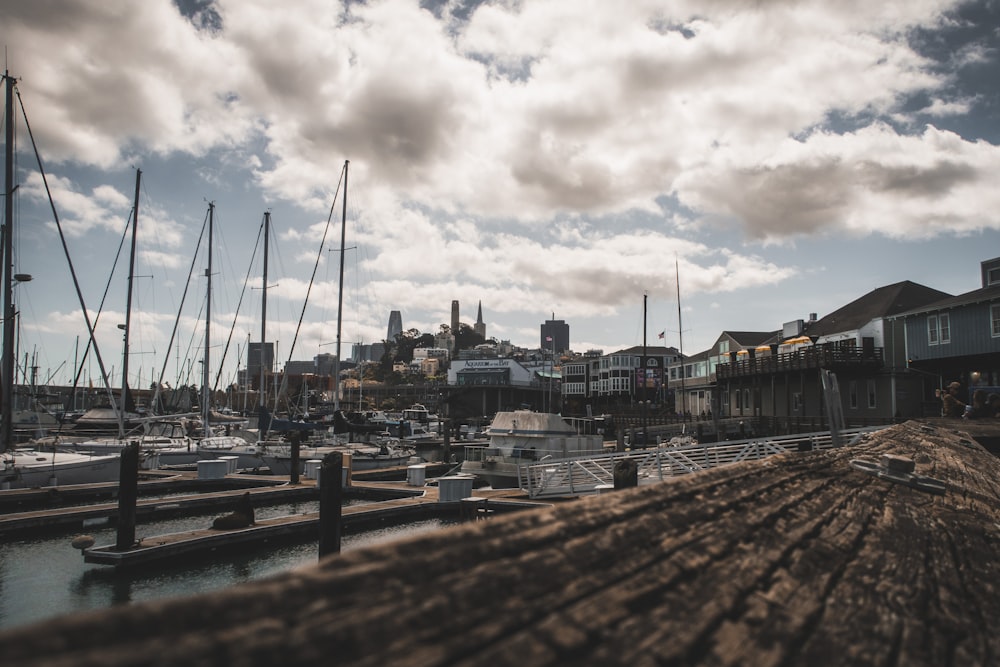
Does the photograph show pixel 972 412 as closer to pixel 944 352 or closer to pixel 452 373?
pixel 944 352

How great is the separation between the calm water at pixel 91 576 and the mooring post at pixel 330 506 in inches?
98.1

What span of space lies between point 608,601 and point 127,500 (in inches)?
735

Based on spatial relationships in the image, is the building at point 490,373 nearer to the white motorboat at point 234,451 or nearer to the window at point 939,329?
the white motorboat at point 234,451

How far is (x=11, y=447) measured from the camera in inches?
1056

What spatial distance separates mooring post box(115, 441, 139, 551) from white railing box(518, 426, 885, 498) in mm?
12522

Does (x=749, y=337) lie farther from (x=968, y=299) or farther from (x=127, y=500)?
(x=127, y=500)

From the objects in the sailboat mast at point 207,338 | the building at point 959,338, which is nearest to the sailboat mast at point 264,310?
the sailboat mast at point 207,338

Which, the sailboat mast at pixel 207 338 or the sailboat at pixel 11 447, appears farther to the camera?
the sailboat mast at pixel 207 338

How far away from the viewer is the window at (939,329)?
38106mm

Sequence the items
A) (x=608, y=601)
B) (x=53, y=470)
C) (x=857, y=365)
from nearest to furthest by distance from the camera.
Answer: (x=608, y=601) → (x=53, y=470) → (x=857, y=365)

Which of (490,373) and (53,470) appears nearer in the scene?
(53,470)

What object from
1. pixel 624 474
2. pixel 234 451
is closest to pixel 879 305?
pixel 624 474

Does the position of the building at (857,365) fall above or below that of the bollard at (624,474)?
above

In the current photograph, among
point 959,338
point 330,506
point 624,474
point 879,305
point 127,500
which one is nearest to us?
point 330,506
